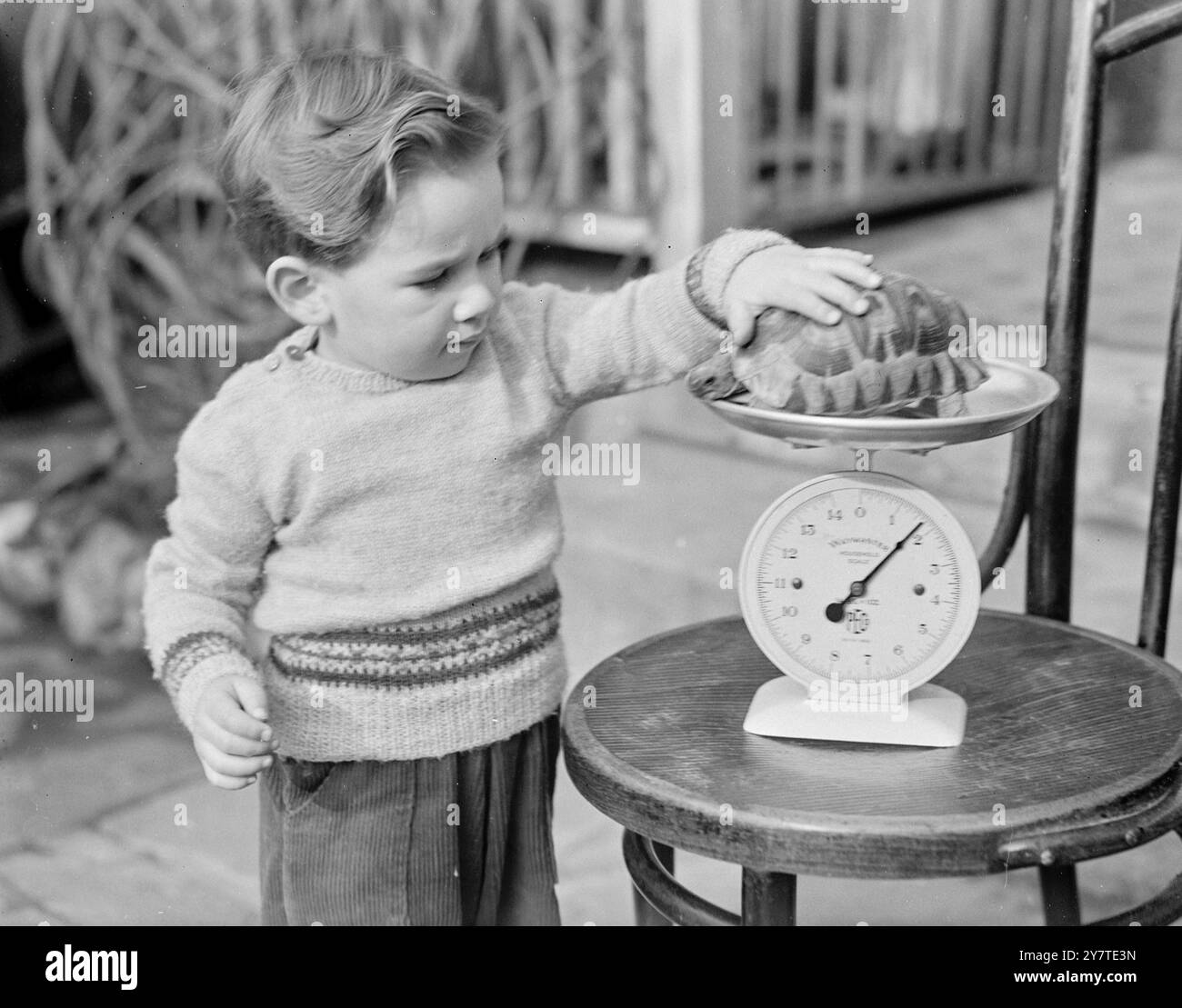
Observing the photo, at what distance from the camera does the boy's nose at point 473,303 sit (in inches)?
50.4

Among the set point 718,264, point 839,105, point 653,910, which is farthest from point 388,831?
point 839,105

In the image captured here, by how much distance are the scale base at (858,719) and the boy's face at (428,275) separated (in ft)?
→ 1.39

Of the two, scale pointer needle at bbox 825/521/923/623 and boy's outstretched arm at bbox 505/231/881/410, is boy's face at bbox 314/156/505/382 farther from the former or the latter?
scale pointer needle at bbox 825/521/923/623

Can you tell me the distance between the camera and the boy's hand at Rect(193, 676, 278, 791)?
1251 mm

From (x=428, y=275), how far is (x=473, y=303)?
4cm

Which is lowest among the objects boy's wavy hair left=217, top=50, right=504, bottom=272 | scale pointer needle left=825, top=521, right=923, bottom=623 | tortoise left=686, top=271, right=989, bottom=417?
scale pointer needle left=825, top=521, right=923, bottom=623

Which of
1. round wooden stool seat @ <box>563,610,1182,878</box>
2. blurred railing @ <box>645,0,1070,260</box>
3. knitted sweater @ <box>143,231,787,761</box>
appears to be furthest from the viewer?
blurred railing @ <box>645,0,1070,260</box>

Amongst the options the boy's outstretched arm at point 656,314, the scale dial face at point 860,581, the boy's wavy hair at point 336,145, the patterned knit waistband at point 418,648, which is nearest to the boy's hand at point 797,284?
the boy's outstretched arm at point 656,314

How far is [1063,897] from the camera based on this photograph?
1.54 metres

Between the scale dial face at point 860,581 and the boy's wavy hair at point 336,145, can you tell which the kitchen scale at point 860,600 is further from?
the boy's wavy hair at point 336,145

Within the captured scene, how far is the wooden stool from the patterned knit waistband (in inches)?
3.9

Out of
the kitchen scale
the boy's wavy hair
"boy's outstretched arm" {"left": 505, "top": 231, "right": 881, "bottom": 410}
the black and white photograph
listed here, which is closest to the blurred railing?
the black and white photograph

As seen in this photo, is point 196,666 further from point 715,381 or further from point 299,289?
point 715,381
